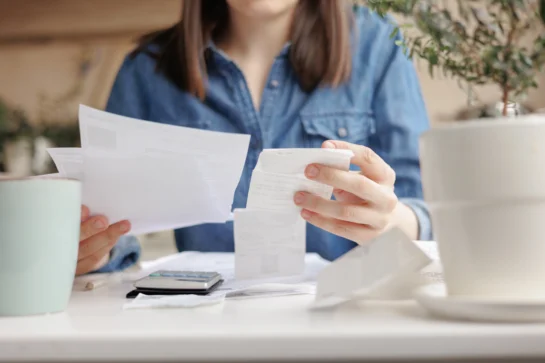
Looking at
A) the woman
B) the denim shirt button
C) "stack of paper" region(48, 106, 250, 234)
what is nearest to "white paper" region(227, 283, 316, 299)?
"stack of paper" region(48, 106, 250, 234)

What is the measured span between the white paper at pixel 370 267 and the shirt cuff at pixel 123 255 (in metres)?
0.47

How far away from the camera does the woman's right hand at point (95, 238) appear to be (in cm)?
64

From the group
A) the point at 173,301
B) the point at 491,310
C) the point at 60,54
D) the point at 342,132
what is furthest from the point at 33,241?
the point at 60,54

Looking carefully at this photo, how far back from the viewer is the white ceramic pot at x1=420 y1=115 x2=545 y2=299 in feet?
1.22

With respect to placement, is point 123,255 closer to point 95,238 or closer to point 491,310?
point 95,238

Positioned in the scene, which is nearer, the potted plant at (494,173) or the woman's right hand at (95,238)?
the potted plant at (494,173)

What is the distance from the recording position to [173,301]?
46 cm

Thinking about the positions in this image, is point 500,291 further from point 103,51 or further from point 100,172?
point 103,51

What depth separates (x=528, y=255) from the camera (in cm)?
38

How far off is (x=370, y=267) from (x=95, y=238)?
405 millimetres

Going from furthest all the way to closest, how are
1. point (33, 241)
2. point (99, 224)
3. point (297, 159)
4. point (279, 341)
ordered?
1. point (99, 224)
2. point (297, 159)
3. point (33, 241)
4. point (279, 341)

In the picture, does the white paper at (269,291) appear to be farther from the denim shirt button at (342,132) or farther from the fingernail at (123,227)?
the denim shirt button at (342,132)

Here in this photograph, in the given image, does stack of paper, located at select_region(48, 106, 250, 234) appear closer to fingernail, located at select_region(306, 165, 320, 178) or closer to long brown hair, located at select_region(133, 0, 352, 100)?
fingernail, located at select_region(306, 165, 320, 178)

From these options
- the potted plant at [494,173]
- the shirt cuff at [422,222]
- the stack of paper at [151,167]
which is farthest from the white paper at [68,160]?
the shirt cuff at [422,222]
